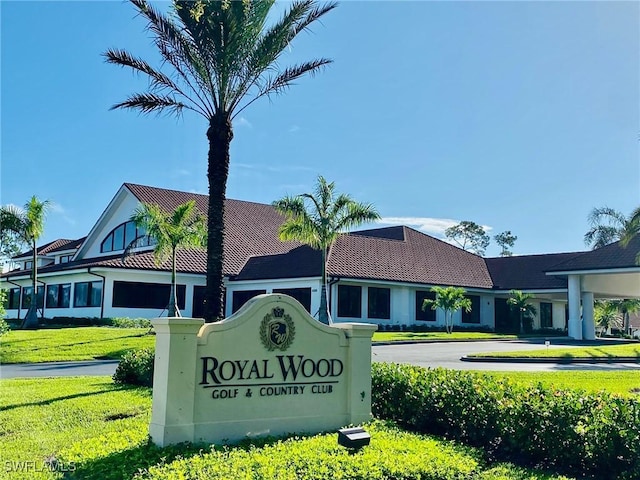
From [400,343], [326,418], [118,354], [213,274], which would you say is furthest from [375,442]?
[400,343]

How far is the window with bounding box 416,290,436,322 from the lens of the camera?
35812mm

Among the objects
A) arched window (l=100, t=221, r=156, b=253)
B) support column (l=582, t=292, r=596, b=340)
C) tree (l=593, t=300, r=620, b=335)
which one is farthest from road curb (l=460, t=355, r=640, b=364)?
tree (l=593, t=300, r=620, b=335)

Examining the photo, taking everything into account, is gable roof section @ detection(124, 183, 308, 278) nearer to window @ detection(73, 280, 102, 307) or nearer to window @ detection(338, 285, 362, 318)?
window @ detection(338, 285, 362, 318)

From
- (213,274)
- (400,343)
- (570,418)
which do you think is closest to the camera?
(570,418)

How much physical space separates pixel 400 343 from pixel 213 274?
44.2 ft

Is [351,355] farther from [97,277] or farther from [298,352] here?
[97,277]

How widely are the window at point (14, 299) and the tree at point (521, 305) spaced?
106ft

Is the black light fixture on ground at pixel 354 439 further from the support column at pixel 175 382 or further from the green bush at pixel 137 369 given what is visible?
the green bush at pixel 137 369

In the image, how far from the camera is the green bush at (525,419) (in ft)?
20.6

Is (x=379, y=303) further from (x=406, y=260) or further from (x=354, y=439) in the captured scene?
(x=354, y=439)

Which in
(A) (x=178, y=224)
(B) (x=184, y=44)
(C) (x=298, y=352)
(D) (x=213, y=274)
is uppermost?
(B) (x=184, y=44)

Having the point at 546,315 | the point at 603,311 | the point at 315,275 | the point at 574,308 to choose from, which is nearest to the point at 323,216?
the point at 315,275

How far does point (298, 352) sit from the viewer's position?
316 inches

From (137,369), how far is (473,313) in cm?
3058
